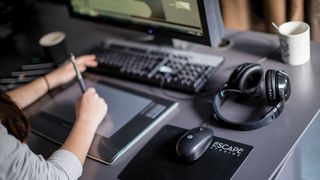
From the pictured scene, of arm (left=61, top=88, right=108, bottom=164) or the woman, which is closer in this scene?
the woman

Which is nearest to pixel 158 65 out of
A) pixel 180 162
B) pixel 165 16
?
pixel 165 16

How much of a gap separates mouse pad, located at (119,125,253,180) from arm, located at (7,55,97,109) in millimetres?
419

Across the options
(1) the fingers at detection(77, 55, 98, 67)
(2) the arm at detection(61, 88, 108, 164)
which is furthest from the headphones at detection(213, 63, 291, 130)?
(1) the fingers at detection(77, 55, 98, 67)

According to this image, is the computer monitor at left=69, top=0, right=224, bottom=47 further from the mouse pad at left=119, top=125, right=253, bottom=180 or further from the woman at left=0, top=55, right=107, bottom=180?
the mouse pad at left=119, top=125, right=253, bottom=180

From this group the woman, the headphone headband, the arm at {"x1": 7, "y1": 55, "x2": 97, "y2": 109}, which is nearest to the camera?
the woman

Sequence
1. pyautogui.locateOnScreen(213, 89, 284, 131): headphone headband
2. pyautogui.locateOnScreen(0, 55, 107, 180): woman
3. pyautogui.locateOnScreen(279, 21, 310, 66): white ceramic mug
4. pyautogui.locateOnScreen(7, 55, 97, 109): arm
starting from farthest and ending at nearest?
pyautogui.locateOnScreen(7, 55, 97, 109): arm
pyautogui.locateOnScreen(279, 21, 310, 66): white ceramic mug
pyautogui.locateOnScreen(213, 89, 284, 131): headphone headband
pyautogui.locateOnScreen(0, 55, 107, 180): woman

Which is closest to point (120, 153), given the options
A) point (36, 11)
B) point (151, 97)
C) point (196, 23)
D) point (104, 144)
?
point (104, 144)

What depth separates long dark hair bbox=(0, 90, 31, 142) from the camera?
1.03 meters

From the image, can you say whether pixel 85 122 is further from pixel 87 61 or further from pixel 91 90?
pixel 87 61

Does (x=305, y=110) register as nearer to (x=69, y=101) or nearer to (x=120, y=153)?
(x=120, y=153)

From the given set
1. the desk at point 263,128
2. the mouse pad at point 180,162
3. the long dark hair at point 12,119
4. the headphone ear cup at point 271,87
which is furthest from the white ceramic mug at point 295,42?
the long dark hair at point 12,119

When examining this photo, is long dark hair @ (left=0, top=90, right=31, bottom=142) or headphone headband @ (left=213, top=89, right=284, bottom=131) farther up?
long dark hair @ (left=0, top=90, right=31, bottom=142)

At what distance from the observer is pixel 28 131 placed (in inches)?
43.9

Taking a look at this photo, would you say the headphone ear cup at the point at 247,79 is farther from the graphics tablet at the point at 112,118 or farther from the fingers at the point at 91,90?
the fingers at the point at 91,90
